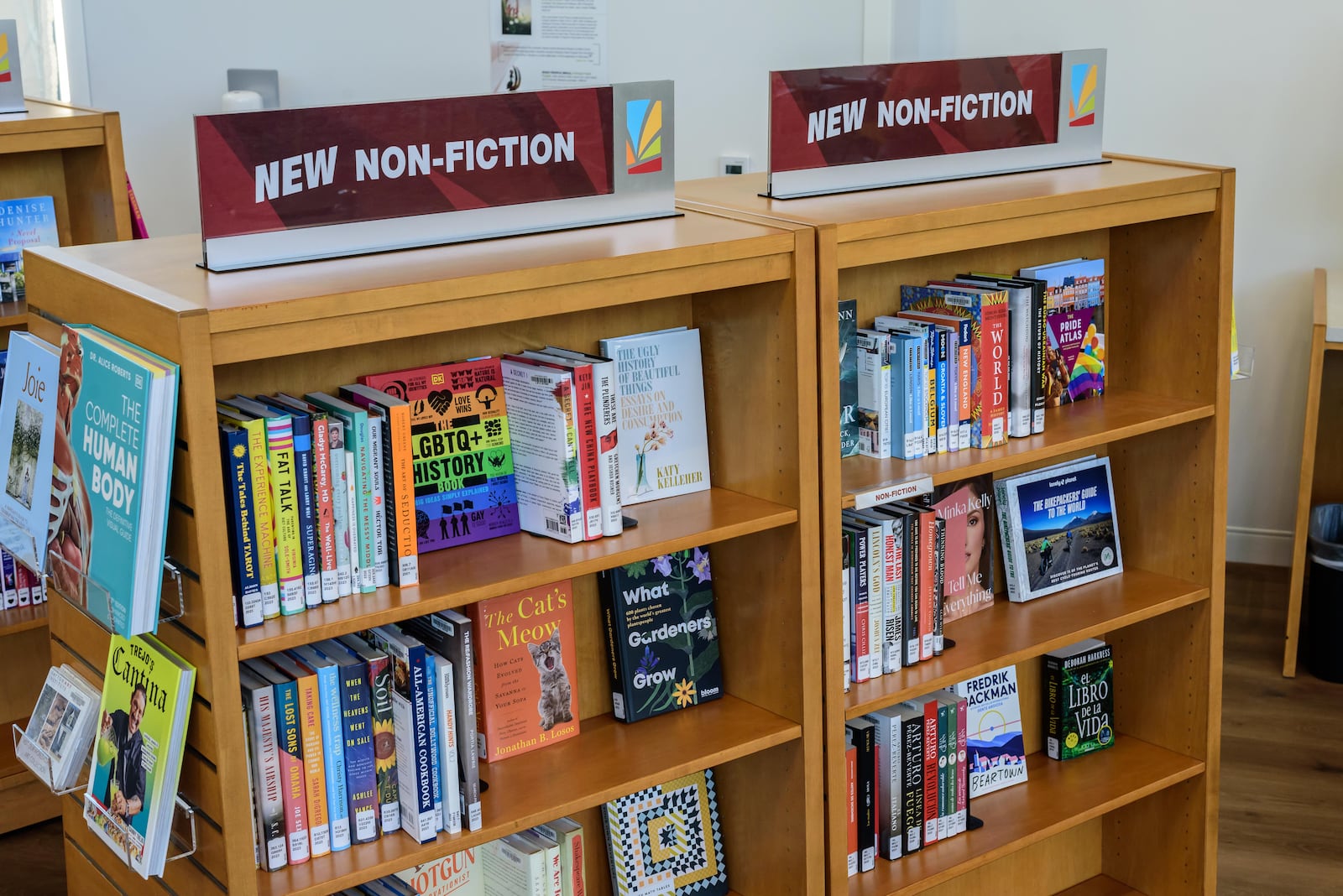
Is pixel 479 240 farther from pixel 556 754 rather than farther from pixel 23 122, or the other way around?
pixel 23 122

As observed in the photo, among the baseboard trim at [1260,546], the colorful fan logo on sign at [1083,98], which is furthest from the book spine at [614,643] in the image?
the baseboard trim at [1260,546]

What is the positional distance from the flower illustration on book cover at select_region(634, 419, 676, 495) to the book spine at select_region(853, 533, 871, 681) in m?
0.35

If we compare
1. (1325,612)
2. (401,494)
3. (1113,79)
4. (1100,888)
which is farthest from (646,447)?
(1113,79)

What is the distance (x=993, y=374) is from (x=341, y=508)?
1.13m

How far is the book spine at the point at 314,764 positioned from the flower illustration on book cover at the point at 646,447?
568 mm

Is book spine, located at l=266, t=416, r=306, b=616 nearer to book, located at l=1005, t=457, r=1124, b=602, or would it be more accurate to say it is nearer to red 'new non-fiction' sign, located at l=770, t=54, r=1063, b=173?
red 'new non-fiction' sign, located at l=770, t=54, r=1063, b=173

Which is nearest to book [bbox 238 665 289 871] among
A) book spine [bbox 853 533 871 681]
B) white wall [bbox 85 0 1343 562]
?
book spine [bbox 853 533 871 681]

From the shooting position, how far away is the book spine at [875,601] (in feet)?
7.18

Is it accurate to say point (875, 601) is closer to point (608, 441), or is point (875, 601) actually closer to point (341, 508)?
point (608, 441)

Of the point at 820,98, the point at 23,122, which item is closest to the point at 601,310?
the point at 820,98

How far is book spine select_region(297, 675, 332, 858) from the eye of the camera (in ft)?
5.60

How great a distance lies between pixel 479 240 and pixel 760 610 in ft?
2.31

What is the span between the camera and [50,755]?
5.89 feet

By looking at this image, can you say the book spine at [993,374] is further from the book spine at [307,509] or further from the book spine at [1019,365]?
the book spine at [307,509]
